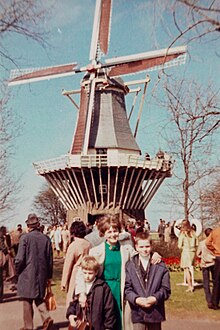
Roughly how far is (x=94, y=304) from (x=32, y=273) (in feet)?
4.44

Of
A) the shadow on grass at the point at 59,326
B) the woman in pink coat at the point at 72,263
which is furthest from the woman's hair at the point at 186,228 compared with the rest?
the woman in pink coat at the point at 72,263

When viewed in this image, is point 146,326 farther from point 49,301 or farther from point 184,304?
point 184,304

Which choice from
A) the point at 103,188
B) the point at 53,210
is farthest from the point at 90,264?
the point at 103,188

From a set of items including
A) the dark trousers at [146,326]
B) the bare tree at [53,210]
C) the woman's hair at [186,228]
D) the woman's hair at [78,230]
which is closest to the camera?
the dark trousers at [146,326]

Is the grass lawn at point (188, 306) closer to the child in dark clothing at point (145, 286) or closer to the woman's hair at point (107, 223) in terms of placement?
the child in dark clothing at point (145, 286)

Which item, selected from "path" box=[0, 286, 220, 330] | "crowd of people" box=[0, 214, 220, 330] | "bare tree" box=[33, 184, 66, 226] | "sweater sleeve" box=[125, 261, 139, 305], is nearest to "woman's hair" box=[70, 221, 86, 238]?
"crowd of people" box=[0, 214, 220, 330]

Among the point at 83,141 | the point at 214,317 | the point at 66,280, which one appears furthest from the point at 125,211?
the point at 66,280

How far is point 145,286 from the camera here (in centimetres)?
324

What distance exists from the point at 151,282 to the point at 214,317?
1.96m

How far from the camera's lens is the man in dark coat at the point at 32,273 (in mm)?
4277

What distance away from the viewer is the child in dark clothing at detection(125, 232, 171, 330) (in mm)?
3227

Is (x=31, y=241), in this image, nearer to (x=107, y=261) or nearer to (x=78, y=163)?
(x=107, y=261)

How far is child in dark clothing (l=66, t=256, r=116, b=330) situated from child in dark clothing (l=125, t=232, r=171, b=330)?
21cm

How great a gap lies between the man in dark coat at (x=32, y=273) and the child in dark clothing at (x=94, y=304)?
122cm
